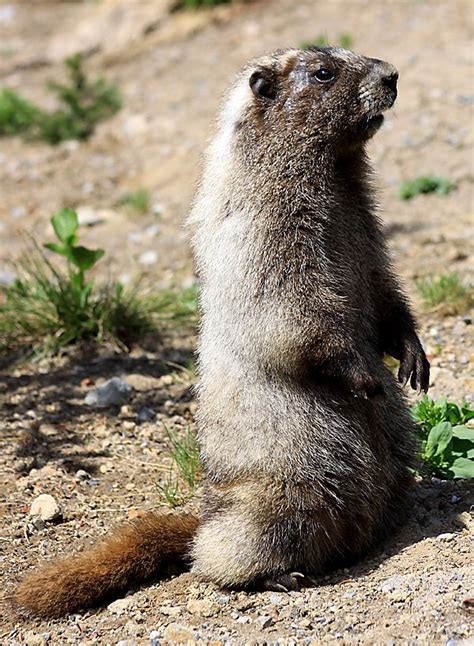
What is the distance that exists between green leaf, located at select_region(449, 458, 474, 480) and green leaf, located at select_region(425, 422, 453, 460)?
0.08 m

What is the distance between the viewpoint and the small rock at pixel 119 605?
4043mm

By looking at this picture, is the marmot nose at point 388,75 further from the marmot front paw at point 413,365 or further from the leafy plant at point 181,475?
the leafy plant at point 181,475

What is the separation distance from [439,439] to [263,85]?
1.84 m

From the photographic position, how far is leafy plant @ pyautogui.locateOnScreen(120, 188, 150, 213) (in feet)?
28.5

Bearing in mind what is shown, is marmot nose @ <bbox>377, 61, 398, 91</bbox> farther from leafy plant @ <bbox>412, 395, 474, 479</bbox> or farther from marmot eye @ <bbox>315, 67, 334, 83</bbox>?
leafy plant @ <bbox>412, 395, 474, 479</bbox>

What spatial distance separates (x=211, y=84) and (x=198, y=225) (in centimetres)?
674

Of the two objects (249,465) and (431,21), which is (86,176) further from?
(249,465)

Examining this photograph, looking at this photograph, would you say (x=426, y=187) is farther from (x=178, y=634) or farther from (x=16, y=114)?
(x=178, y=634)

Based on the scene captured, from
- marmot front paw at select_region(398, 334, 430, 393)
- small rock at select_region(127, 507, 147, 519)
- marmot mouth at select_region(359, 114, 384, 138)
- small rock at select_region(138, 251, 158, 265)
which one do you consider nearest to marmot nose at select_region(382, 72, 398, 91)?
marmot mouth at select_region(359, 114, 384, 138)

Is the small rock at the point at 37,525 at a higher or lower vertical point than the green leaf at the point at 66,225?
lower

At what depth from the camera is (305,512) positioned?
13.3 ft

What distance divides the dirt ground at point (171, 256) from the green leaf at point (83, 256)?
1.97ft

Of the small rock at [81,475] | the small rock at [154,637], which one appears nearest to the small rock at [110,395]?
the small rock at [81,475]

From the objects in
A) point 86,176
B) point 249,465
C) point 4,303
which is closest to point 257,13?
Answer: point 86,176
